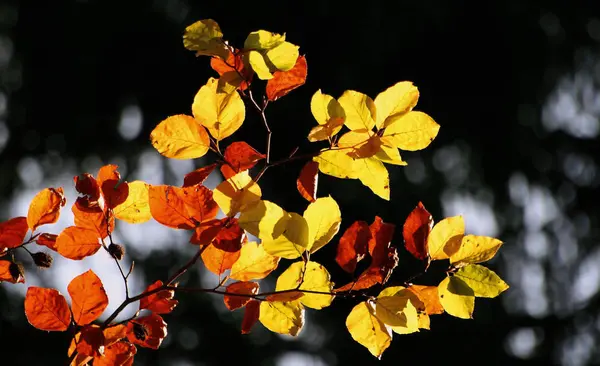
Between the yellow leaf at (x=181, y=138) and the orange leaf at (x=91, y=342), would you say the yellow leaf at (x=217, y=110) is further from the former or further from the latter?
the orange leaf at (x=91, y=342)

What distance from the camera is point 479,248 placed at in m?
0.59

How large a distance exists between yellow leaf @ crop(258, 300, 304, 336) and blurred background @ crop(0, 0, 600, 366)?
221 cm

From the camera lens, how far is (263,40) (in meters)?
0.54

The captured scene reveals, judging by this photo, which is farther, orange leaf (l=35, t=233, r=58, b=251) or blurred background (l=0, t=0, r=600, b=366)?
blurred background (l=0, t=0, r=600, b=366)

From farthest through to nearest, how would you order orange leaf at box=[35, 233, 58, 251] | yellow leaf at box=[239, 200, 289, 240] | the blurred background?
the blurred background
orange leaf at box=[35, 233, 58, 251]
yellow leaf at box=[239, 200, 289, 240]

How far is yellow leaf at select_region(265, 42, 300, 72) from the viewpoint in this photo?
0.54 m

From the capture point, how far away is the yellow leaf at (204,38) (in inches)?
21.1

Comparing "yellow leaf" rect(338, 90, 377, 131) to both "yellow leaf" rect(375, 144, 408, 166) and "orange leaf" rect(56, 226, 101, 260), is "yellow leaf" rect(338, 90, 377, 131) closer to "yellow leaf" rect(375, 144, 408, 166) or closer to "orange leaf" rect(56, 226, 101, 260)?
"yellow leaf" rect(375, 144, 408, 166)

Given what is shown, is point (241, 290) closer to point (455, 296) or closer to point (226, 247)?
point (226, 247)

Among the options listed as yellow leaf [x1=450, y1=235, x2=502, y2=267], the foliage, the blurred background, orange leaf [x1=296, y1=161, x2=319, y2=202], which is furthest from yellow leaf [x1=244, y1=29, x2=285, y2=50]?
the blurred background

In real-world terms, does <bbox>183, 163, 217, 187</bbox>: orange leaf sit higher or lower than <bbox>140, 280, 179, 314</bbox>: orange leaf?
higher

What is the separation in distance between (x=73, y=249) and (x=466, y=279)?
30 centimetres

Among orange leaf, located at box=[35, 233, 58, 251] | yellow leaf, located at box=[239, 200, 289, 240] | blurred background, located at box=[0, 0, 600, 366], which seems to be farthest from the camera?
blurred background, located at box=[0, 0, 600, 366]

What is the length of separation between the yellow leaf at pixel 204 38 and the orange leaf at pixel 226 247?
12 centimetres
